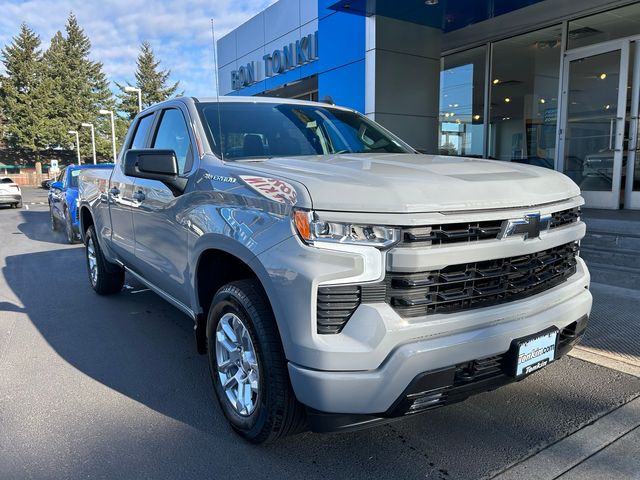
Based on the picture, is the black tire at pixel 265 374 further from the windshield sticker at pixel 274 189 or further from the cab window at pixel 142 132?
the cab window at pixel 142 132

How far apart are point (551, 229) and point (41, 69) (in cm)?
6803

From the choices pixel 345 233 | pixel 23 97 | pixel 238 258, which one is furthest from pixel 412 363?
pixel 23 97

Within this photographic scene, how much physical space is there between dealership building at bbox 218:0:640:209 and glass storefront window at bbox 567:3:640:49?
0.6 inches

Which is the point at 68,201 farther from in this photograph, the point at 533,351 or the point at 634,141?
the point at 634,141

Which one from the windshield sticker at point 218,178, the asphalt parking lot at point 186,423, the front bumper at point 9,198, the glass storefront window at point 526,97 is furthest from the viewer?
the front bumper at point 9,198

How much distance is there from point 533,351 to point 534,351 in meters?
0.01

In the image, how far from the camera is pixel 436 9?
872 cm

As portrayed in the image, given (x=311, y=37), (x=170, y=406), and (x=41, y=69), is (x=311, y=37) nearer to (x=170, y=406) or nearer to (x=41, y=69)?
(x=170, y=406)

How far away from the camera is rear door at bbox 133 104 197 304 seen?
325 cm

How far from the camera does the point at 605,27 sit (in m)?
8.13

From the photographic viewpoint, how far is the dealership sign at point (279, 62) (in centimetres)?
1248

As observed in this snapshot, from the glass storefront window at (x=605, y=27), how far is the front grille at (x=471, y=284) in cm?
712

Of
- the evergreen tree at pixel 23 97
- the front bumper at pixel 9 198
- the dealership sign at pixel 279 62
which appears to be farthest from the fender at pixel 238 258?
the evergreen tree at pixel 23 97

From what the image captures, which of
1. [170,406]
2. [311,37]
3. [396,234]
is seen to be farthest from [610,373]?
[311,37]
